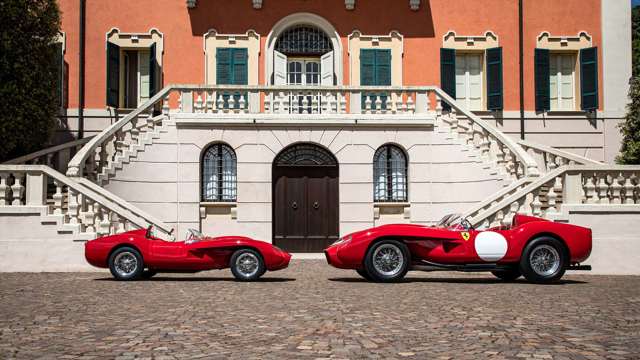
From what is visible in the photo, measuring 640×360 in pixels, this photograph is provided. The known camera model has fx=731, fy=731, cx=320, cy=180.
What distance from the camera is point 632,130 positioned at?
21.2m

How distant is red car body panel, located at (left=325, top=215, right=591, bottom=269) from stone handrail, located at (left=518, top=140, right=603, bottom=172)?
760cm

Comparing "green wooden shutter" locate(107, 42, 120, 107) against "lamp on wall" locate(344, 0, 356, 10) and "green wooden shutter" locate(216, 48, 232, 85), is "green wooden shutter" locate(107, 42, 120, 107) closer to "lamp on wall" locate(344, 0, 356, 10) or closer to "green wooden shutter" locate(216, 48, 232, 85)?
"green wooden shutter" locate(216, 48, 232, 85)

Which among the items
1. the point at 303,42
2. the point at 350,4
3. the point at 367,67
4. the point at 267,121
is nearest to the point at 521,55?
the point at 367,67

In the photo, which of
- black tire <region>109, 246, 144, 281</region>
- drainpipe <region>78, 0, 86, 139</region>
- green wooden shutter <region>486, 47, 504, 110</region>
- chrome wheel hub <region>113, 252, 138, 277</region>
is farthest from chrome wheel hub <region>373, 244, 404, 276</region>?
drainpipe <region>78, 0, 86, 139</region>

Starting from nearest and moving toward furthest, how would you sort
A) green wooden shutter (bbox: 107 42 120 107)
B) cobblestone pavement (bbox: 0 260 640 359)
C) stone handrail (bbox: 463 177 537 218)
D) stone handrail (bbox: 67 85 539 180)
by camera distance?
cobblestone pavement (bbox: 0 260 640 359) → stone handrail (bbox: 463 177 537 218) → stone handrail (bbox: 67 85 539 180) → green wooden shutter (bbox: 107 42 120 107)

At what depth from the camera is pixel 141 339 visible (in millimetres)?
6168

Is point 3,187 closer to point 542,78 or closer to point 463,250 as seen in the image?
point 463,250

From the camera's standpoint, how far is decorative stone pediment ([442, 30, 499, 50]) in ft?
76.3

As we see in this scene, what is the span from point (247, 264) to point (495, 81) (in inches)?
534

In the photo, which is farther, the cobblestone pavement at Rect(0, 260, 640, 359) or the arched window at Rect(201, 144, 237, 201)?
the arched window at Rect(201, 144, 237, 201)

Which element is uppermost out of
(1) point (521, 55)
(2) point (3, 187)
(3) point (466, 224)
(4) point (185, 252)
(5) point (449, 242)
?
(1) point (521, 55)

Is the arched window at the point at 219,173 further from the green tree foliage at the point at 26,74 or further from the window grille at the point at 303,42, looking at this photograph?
the window grille at the point at 303,42

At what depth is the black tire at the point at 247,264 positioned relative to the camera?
39.0 feet

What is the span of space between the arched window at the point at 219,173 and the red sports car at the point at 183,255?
25.7ft
